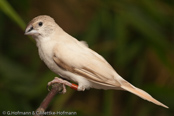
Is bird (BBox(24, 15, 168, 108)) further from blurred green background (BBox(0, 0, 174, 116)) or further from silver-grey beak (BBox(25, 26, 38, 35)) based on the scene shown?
blurred green background (BBox(0, 0, 174, 116))

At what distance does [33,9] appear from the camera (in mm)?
2818

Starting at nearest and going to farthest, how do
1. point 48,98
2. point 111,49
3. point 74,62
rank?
1. point 48,98
2. point 74,62
3. point 111,49

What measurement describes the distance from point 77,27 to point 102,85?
180cm

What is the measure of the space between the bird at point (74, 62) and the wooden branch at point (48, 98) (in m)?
0.03

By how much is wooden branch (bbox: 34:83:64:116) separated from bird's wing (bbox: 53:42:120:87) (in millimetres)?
82

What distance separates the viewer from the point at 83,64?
1.25m

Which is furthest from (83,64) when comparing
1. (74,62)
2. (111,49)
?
(111,49)

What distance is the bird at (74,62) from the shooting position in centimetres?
122

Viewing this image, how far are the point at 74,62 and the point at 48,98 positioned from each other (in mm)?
203

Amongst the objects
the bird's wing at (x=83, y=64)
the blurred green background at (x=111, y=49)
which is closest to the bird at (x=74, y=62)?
the bird's wing at (x=83, y=64)

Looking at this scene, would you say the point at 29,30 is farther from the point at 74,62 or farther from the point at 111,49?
the point at 111,49

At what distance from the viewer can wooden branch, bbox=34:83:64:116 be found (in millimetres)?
1037

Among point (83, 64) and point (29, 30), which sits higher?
point (29, 30)

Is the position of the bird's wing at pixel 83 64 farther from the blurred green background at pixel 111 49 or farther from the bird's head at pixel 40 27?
the blurred green background at pixel 111 49
